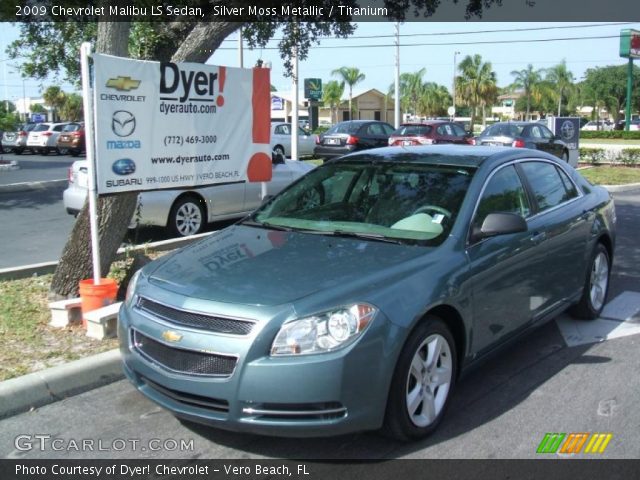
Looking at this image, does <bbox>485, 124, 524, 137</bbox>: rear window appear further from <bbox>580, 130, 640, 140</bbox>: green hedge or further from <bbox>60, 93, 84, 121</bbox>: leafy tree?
<bbox>60, 93, 84, 121</bbox>: leafy tree

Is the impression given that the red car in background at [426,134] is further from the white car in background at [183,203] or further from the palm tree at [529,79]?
the palm tree at [529,79]

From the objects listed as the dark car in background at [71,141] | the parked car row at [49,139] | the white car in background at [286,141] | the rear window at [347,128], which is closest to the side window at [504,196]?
the rear window at [347,128]

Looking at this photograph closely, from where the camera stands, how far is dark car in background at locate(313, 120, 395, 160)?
22.3 metres

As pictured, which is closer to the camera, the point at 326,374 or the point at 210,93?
the point at 326,374

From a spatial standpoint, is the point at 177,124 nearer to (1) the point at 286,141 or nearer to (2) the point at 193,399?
(2) the point at 193,399

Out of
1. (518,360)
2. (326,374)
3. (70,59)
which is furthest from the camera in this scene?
(70,59)

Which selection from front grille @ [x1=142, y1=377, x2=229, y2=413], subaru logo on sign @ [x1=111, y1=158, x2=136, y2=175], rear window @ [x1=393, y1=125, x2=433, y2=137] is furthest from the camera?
rear window @ [x1=393, y1=125, x2=433, y2=137]

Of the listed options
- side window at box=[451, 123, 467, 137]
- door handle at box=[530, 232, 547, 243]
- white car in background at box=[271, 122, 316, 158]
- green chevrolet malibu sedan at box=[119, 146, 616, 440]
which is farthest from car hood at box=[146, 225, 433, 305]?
white car in background at box=[271, 122, 316, 158]

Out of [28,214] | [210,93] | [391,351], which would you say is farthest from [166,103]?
[28,214]

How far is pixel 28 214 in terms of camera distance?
1213cm

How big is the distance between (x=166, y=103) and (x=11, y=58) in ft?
15.4

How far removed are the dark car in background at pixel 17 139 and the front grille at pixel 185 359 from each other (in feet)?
104

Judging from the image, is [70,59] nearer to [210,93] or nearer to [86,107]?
[210,93]

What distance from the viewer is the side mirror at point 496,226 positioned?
4191 millimetres
